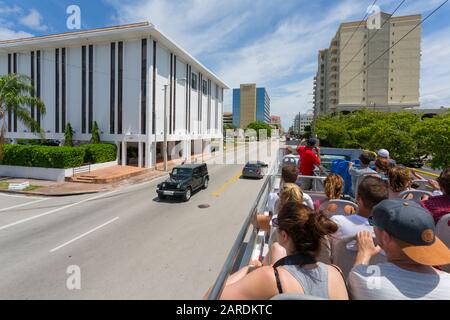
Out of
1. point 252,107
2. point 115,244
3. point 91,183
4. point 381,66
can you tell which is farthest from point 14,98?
point 252,107

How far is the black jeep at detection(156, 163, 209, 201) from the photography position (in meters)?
12.4

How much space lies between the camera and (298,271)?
5.74 ft

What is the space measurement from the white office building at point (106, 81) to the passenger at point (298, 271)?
22.0 meters

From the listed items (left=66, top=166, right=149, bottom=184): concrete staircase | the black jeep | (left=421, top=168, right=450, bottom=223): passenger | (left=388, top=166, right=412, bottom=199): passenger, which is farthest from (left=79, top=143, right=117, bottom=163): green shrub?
(left=421, top=168, right=450, bottom=223): passenger

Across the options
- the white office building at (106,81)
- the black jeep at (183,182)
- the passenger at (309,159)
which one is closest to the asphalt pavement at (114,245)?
the black jeep at (183,182)

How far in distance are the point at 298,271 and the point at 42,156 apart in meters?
21.0

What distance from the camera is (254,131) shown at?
107562 millimetres

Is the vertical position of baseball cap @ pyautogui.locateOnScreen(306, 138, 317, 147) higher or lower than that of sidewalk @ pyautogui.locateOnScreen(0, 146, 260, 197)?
higher

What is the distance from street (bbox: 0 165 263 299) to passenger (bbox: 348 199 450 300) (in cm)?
408

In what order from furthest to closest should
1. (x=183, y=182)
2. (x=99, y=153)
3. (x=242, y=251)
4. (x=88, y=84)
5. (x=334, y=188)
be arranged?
(x=88, y=84) → (x=99, y=153) → (x=183, y=182) → (x=334, y=188) → (x=242, y=251)

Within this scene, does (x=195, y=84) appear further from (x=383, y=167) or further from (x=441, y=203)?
(x=441, y=203)

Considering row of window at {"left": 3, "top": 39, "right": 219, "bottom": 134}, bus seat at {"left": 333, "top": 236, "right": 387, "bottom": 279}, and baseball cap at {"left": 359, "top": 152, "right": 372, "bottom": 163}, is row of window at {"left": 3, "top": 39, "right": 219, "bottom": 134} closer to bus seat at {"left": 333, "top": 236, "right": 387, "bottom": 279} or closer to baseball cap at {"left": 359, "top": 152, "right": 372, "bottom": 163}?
baseball cap at {"left": 359, "top": 152, "right": 372, "bottom": 163}

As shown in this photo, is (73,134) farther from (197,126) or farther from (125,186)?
(197,126)

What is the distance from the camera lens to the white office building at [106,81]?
2338 centimetres
